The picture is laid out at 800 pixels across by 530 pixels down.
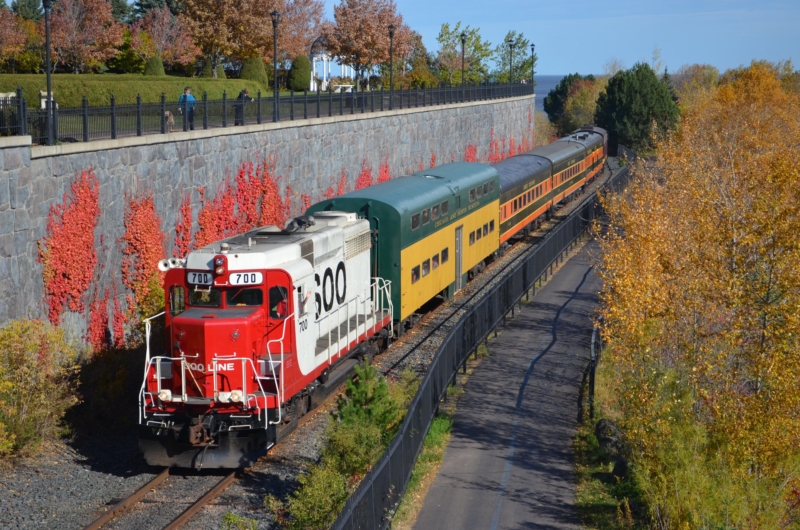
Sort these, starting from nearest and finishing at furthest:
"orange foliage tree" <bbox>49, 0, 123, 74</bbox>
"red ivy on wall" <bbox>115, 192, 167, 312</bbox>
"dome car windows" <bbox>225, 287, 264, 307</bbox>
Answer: "dome car windows" <bbox>225, 287, 264, 307</bbox>, "red ivy on wall" <bbox>115, 192, 167, 312</bbox>, "orange foliage tree" <bbox>49, 0, 123, 74</bbox>

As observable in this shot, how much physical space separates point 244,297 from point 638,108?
70.2m

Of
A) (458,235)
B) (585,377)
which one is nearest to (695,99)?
(458,235)

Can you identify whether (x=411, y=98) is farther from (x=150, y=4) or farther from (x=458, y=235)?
(x=150, y=4)

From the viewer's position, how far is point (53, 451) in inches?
669

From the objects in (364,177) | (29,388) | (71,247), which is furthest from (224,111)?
(364,177)

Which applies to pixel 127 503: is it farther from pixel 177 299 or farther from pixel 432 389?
pixel 432 389

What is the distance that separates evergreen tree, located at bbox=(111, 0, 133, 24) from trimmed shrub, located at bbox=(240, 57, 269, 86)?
816 inches

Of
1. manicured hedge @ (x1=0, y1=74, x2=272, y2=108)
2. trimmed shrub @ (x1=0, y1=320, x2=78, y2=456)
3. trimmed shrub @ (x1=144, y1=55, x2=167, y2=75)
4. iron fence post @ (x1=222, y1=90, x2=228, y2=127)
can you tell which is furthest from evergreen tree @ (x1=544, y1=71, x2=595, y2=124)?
trimmed shrub @ (x1=0, y1=320, x2=78, y2=456)

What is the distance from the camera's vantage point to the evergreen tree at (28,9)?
68625 mm

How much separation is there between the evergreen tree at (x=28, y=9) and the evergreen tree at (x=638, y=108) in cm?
4911

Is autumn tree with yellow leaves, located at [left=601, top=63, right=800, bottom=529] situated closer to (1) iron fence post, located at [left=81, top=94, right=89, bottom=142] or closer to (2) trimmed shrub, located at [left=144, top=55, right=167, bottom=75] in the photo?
(1) iron fence post, located at [left=81, top=94, right=89, bottom=142]

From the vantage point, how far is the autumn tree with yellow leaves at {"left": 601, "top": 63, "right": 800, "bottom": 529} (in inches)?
516

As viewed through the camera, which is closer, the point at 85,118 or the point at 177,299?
the point at 177,299

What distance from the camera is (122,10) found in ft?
224
